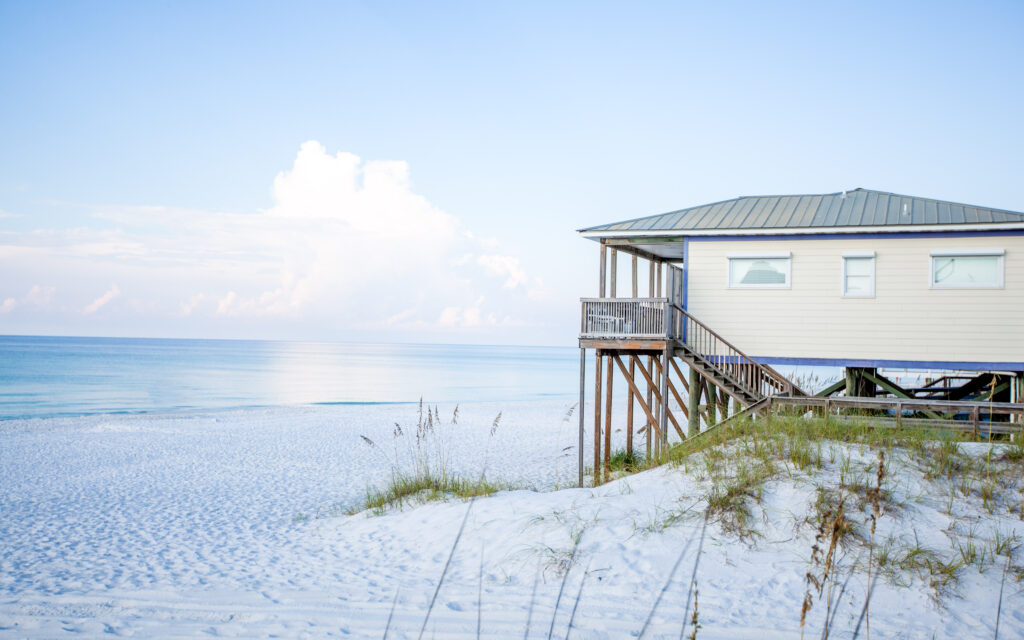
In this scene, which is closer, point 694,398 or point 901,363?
point 901,363

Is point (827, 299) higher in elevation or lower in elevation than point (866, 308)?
higher

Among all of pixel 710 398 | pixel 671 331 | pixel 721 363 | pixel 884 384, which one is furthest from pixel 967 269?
pixel 710 398

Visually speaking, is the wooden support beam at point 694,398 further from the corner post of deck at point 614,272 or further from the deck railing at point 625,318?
the corner post of deck at point 614,272

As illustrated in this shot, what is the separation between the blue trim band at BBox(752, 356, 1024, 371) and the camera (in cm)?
1352

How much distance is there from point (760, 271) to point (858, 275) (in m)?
1.88

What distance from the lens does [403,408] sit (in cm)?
3878

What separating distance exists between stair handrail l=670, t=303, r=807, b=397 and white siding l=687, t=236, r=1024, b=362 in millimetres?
321

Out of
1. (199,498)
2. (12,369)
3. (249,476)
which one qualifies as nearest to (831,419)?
(199,498)

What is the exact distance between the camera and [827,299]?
47.2ft

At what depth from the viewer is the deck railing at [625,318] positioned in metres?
14.4

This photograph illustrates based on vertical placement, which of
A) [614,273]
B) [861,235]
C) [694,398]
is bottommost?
[694,398]

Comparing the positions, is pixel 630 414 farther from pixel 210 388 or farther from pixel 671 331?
pixel 210 388

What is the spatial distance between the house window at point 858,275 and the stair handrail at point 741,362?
85.1 inches

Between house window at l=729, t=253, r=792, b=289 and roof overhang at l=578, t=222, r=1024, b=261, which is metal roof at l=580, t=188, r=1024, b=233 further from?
house window at l=729, t=253, r=792, b=289
